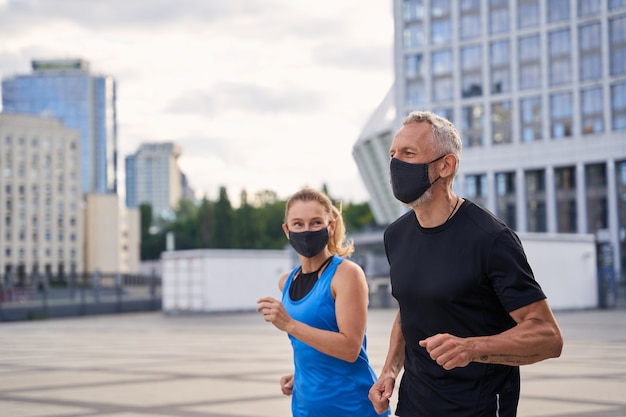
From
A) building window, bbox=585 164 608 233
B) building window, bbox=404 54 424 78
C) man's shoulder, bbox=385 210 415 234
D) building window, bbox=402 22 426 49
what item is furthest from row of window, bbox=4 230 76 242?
man's shoulder, bbox=385 210 415 234

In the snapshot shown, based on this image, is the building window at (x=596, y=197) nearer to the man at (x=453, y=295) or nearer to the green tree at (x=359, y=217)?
the green tree at (x=359, y=217)

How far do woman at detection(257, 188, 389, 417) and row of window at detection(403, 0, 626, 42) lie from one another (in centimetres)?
7031

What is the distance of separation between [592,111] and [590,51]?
4592 millimetres

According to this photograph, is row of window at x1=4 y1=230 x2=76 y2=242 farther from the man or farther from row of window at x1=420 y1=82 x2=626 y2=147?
the man

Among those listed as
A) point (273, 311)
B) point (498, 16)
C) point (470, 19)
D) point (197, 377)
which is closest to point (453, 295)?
point (273, 311)

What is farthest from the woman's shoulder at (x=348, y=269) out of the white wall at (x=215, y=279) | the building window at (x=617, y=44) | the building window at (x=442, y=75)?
the building window at (x=442, y=75)

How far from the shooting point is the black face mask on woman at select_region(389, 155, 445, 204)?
11.2 ft

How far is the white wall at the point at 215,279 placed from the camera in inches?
1400

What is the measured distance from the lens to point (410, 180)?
11.3ft

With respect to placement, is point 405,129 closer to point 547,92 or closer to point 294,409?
point 294,409

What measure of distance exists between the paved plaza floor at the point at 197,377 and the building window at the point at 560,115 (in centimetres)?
5475

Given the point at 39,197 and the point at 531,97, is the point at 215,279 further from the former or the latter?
the point at 39,197

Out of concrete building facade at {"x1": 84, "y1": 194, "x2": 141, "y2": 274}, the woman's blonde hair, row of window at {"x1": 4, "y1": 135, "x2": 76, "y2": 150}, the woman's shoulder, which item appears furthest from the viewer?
concrete building facade at {"x1": 84, "y1": 194, "x2": 141, "y2": 274}

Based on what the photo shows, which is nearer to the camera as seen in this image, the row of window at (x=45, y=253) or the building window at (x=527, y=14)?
the building window at (x=527, y=14)
